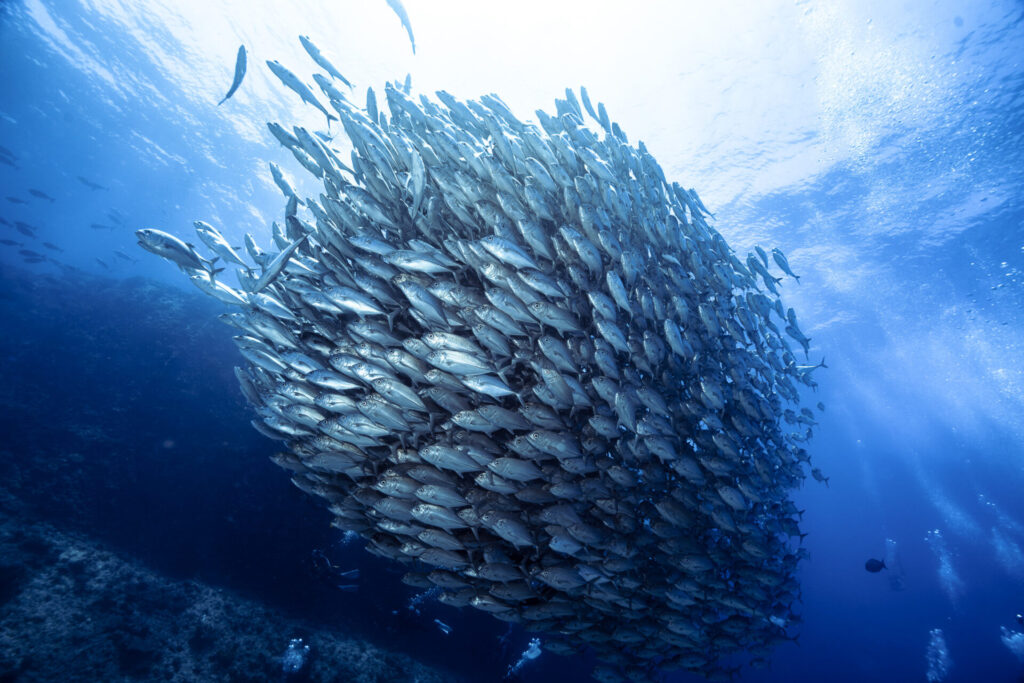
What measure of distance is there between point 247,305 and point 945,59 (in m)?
20.9

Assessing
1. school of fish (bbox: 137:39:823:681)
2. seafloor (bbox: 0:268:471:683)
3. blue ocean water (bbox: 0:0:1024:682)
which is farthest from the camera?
blue ocean water (bbox: 0:0:1024:682)

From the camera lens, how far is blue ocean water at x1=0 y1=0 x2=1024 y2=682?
9273 mm

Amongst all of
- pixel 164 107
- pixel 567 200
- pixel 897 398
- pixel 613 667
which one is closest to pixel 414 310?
pixel 567 200

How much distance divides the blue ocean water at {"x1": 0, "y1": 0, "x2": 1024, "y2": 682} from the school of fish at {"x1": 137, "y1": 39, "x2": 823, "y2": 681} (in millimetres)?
4895

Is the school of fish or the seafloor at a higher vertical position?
the school of fish

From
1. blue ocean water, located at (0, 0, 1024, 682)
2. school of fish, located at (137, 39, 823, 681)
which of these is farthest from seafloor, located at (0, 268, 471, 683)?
school of fish, located at (137, 39, 823, 681)

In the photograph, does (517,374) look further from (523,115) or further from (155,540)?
(523,115)

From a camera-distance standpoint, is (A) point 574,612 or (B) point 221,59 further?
(B) point 221,59

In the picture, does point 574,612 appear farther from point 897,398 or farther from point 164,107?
point 897,398

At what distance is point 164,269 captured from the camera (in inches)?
2675

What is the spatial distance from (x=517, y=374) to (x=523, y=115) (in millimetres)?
18177

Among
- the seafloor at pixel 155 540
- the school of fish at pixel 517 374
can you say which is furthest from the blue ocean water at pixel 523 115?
the school of fish at pixel 517 374

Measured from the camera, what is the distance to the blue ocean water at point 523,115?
9.27 metres

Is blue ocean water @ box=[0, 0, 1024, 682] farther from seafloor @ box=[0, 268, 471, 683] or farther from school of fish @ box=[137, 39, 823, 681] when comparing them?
school of fish @ box=[137, 39, 823, 681]
